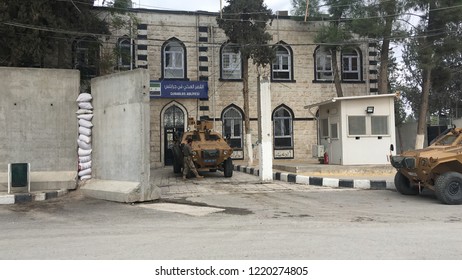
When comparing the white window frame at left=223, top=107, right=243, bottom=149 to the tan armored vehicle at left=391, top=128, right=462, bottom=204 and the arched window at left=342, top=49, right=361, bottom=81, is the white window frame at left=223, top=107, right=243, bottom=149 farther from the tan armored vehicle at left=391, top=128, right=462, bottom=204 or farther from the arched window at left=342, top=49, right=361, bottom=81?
the tan armored vehicle at left=391, top=128, right=462, bottom=204

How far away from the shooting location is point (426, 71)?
2220 centimetres

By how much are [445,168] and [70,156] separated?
9798 mm

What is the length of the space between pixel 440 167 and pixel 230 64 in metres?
17.3

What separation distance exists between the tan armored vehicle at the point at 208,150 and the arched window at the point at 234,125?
25.9 ft

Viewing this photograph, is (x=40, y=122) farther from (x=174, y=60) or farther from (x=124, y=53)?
(x=174, y=60)

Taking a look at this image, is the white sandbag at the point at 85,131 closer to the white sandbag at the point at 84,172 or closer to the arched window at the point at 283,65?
the white sandbag at the point at 84,172

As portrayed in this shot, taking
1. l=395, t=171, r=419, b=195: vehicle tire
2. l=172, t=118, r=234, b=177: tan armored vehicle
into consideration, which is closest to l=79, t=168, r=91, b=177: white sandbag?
l=172, t=118, r=234, b=177: tan armored vehicle

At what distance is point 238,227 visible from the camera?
7.18 metres

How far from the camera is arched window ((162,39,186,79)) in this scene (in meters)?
24.8

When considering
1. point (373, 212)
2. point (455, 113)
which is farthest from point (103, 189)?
point (455, 113)

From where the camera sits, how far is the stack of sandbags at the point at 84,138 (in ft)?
39.4

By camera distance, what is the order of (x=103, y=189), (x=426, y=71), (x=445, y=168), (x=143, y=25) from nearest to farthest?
(x=445, y=168)
(x=103, y=189)
(x=426, y=71)
(x=143, y=25)

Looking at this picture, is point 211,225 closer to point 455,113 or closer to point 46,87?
point 46,87

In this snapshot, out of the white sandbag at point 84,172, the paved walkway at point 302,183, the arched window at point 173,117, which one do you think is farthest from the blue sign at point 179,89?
the white sandbag at point 84,172
